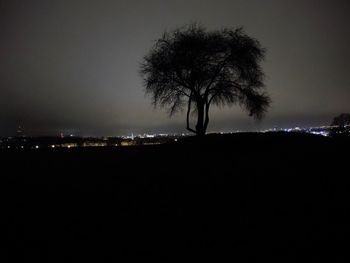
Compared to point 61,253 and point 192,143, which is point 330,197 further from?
point 192,143

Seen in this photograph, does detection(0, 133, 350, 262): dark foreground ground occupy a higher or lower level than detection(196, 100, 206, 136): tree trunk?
lower

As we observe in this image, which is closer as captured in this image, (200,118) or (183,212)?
(183,212)

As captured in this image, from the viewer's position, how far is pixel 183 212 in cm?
636

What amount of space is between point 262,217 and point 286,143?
11.6 m

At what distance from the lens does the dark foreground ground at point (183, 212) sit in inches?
188

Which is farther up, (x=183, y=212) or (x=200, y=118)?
(x=200, y=118)

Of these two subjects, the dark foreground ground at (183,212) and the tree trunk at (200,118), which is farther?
the tree trunk at (200,118)

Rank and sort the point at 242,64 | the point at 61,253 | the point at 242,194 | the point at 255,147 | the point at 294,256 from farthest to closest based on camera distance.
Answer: the point at 242,64, the point at 255,147, the point at 242,194, the point at 61,253, the point at 294,256

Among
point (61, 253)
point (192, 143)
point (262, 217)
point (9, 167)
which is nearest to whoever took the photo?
point (61, 253)

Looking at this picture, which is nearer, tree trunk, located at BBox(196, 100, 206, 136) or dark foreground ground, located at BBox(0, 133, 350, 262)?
dark foreground ground, located at BBox(0, 133, 350, 262)

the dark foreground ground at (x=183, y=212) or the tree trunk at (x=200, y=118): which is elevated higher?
the tree trunk at (x=200, y=118)

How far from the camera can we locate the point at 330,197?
271 inches

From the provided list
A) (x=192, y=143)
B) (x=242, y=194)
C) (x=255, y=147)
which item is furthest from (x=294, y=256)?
(x=192, y=143)

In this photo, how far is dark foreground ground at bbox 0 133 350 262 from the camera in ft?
15.7
